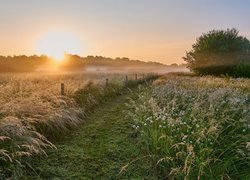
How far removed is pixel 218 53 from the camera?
50438 millimetres

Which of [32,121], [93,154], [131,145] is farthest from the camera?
[131,145]

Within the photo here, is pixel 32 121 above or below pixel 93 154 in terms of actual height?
above

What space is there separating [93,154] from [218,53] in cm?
4567

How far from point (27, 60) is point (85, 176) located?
77.2 m

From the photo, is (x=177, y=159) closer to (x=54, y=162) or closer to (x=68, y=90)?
(x=54, y=162)

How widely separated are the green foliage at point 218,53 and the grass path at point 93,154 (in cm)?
4035

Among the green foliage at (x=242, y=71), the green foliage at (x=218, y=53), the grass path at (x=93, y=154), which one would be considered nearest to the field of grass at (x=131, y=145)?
the grass path at (x=93, y=154)

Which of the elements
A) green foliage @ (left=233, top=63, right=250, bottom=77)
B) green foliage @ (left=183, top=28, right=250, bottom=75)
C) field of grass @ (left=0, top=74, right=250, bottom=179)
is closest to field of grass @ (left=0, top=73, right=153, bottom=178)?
field of grass @ (left=0, top=74, right=250, bottom=179)

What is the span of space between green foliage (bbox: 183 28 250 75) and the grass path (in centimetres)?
4035

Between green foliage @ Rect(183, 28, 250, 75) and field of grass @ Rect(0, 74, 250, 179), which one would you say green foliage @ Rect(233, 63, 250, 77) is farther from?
field of grass @ Rect(0, 74, 250, 179)

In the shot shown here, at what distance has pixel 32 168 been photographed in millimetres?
6551

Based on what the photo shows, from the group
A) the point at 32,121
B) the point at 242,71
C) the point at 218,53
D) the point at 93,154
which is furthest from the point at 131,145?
the point at 218,53

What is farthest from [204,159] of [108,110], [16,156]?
[108,110]

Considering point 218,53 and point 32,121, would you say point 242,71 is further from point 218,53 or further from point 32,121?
point 32,121
